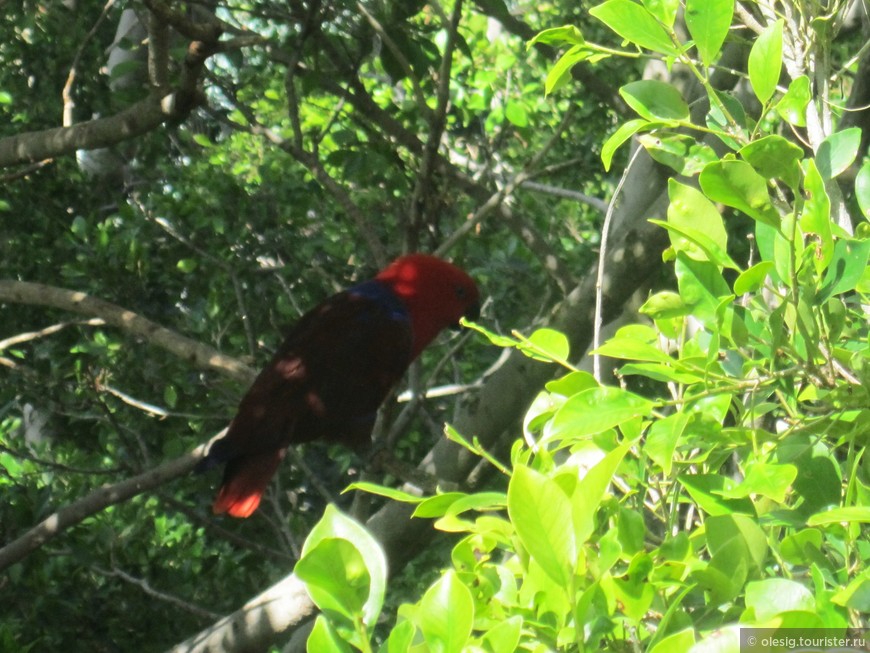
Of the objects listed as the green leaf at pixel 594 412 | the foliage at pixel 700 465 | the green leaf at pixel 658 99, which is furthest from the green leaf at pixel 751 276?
the green leaf at pixel 658 99

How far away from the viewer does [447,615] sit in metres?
0.64

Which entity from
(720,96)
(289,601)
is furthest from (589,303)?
(720,96)

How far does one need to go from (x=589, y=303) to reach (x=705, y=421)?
5.16 ft

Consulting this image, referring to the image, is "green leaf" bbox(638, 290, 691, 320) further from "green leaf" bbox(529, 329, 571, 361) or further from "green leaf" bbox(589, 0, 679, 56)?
"green leaf" bbox(589, 0, 679, 56)

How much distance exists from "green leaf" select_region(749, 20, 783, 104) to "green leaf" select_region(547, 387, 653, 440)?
0.84ft

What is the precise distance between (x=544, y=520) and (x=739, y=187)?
31cm

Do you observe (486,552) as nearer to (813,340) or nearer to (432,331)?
(813,340)

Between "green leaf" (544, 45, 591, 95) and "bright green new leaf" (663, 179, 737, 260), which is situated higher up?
"green leaf" (544, 45, 591, 95)

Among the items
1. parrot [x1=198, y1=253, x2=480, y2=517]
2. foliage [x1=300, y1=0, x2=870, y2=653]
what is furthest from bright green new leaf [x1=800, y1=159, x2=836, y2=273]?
parrot [x1=198, y1=253, x2=480, y2=517]

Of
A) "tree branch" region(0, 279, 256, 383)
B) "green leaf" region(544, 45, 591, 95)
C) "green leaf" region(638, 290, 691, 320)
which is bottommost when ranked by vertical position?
"tree branch" region(0, 279, 256, 383)

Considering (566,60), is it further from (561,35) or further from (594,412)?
(594,412)

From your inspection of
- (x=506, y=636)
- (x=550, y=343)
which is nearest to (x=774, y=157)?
(x=550, y=343)

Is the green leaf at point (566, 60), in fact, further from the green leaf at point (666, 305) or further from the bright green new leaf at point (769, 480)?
the bright green new leaf at point (769, 480)

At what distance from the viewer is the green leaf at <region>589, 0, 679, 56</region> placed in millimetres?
843
